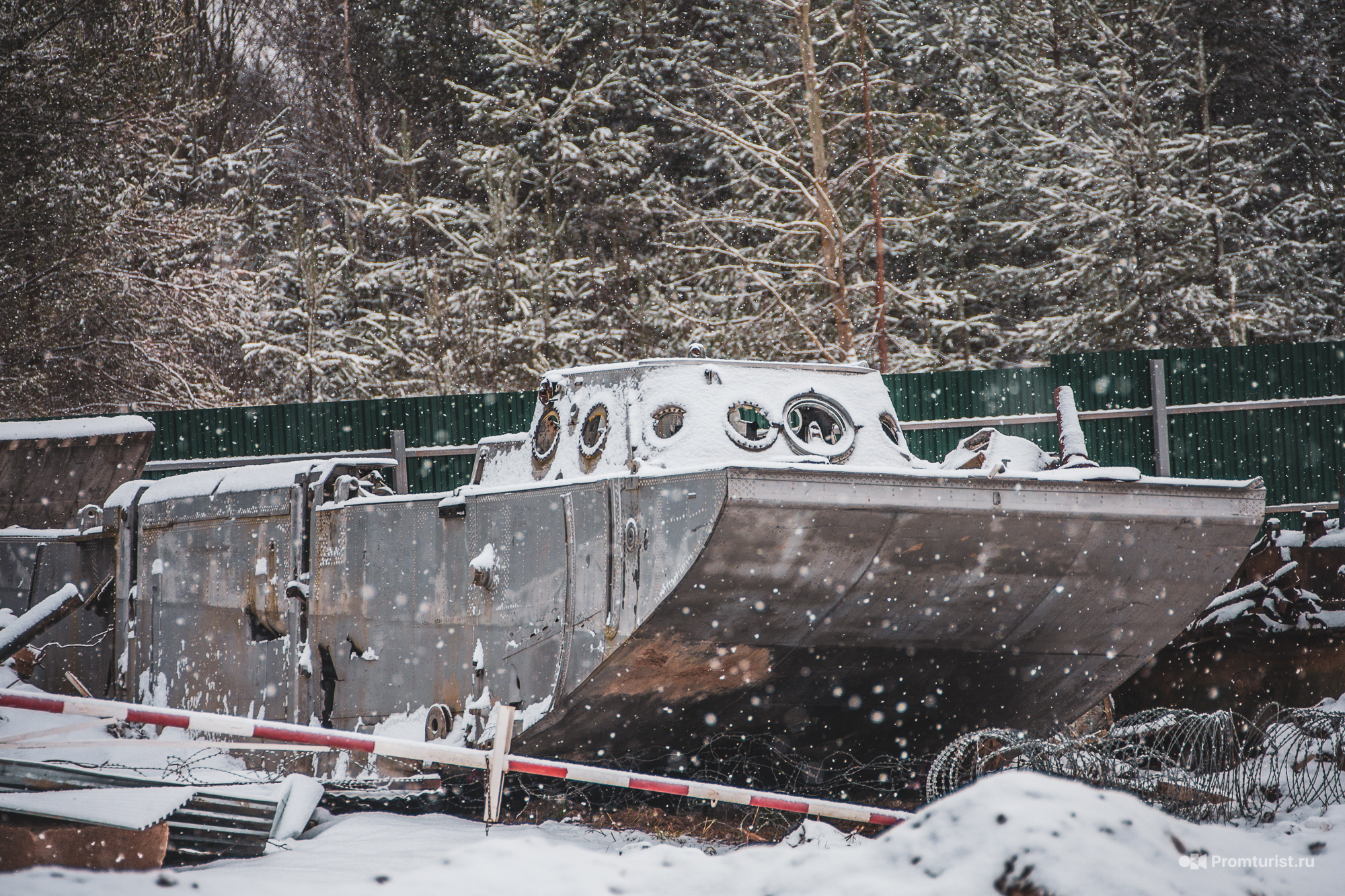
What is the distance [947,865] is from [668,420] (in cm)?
391

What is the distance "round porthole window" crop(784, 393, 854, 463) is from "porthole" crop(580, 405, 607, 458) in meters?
0.95

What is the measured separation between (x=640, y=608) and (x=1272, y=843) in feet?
8.71

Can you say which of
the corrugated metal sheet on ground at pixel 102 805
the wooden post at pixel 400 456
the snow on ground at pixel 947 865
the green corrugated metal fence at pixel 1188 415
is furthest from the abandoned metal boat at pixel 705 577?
the green corrugated metal fence at pixel 1188 415

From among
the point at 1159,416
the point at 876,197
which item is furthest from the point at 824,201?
the point at 1159,416

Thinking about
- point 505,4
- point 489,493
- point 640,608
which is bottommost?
point 640,608

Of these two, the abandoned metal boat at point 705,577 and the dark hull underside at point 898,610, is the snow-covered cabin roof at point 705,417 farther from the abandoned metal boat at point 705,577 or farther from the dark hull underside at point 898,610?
the dark hull underside at point 898,610

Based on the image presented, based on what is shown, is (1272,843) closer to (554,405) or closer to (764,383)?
(764,383)

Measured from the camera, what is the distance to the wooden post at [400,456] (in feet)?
39.1

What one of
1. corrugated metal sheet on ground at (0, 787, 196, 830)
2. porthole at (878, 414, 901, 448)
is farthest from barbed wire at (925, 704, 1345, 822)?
corrugated metal sheet on ground at (0, 787, 196, 830)

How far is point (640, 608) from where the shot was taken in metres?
5.63

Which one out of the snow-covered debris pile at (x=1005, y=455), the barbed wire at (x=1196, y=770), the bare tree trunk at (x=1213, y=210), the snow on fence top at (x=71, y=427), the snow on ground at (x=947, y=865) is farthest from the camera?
the bare tree trunk at (x=1213, y=210)

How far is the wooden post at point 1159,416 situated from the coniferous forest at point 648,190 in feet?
14.6

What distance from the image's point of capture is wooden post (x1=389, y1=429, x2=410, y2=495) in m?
11.9

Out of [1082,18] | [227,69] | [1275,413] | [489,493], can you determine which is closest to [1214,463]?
[1275,413]
